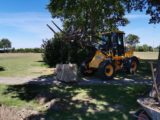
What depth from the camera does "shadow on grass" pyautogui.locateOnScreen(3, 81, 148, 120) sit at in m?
10.0

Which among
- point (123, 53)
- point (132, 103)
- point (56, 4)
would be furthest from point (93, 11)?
point (132, 103)

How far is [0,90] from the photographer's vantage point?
14.0 m

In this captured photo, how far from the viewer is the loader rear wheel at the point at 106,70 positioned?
54.8ft

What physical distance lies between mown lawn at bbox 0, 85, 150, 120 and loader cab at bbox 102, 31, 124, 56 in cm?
456

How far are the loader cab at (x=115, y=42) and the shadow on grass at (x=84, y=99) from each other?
179 inches

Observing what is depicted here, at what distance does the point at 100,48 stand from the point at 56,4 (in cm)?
546

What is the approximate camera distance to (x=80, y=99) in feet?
39.1

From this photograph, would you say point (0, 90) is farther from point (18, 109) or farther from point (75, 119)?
point (75, 119)

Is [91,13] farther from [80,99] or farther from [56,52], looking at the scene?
[80,99]

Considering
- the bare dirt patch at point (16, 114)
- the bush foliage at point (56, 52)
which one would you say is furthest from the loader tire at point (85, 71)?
the bare dirt patch at point (16, 114)

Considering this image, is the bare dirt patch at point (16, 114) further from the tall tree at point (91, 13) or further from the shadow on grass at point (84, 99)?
the tall tree at point (91, 13)

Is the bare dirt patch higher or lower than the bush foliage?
lower

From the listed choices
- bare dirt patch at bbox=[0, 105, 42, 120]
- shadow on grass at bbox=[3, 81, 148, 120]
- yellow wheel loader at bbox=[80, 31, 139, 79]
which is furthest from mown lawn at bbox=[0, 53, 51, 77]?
bare dirt patch at bbox=[0, 105, 42, 120]

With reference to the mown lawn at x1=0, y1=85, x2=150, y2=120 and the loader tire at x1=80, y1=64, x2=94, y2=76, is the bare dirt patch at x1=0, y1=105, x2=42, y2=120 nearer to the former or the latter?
the mown lawn at x1=0, y1=85, x2=150, y2=120
